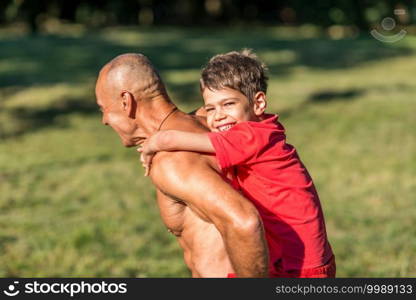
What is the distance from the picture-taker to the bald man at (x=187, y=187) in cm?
319

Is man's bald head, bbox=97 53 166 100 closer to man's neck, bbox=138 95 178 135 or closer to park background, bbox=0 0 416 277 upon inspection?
man's neck, bbox=138 95 178 135

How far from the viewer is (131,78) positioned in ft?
11.7

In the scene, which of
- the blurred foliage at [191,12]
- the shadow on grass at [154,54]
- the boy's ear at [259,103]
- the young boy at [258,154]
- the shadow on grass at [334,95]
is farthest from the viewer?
the blurred foliage at [191,12]

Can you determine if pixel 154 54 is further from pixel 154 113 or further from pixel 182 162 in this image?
pixel 182 162

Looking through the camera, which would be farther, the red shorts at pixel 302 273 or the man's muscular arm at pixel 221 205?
the red shorts at pixel 302 273

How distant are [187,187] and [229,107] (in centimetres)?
48

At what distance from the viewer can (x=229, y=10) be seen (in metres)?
50.5

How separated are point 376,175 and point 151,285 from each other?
811cm

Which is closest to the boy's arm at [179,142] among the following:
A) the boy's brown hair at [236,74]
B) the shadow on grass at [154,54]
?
the boy's brown hair at [236,74]

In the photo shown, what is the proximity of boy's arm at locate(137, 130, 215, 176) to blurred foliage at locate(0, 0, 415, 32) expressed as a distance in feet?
131

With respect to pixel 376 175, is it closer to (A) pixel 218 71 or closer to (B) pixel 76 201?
(B) pixel 76 201

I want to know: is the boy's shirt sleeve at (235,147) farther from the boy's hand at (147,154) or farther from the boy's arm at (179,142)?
the boy's hand at (147,154)

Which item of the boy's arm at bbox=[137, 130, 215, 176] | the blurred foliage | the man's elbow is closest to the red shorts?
the man's elbow

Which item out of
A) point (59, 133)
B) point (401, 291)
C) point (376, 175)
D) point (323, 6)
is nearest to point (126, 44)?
point (323, 6)
